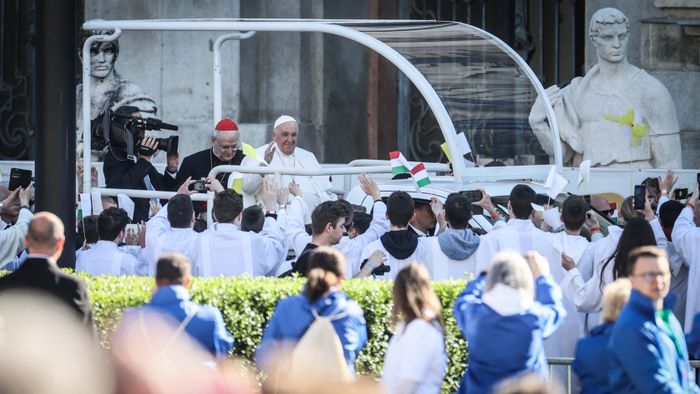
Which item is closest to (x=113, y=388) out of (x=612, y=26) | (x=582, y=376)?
(x=582, y=376)

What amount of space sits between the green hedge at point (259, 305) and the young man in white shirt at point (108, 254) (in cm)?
183

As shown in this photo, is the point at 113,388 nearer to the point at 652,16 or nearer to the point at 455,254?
the point at 455,254

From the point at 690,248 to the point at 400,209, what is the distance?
2027 mm

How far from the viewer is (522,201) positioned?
1091 centimetres

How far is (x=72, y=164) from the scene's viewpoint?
370 inches

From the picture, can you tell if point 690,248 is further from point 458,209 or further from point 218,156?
point 218,156

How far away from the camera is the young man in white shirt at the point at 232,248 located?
35.6ft

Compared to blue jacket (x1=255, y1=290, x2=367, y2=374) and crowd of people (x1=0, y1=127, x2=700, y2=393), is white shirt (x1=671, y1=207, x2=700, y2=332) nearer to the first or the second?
crowd of people (x1=0, y1=127, x2=700, y2=393)

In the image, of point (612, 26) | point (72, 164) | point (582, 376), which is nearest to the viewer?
point (582, 376)

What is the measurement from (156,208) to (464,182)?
8.18 ft

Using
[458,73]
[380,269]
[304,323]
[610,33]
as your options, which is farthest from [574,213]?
[610,33]

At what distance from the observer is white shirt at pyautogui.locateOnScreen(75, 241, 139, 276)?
11.2 meters

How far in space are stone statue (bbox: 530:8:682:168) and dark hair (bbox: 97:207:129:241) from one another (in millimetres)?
5501

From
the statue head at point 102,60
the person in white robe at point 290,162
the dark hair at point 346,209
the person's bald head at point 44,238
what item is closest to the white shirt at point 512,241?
the dark hair at point 346,209
